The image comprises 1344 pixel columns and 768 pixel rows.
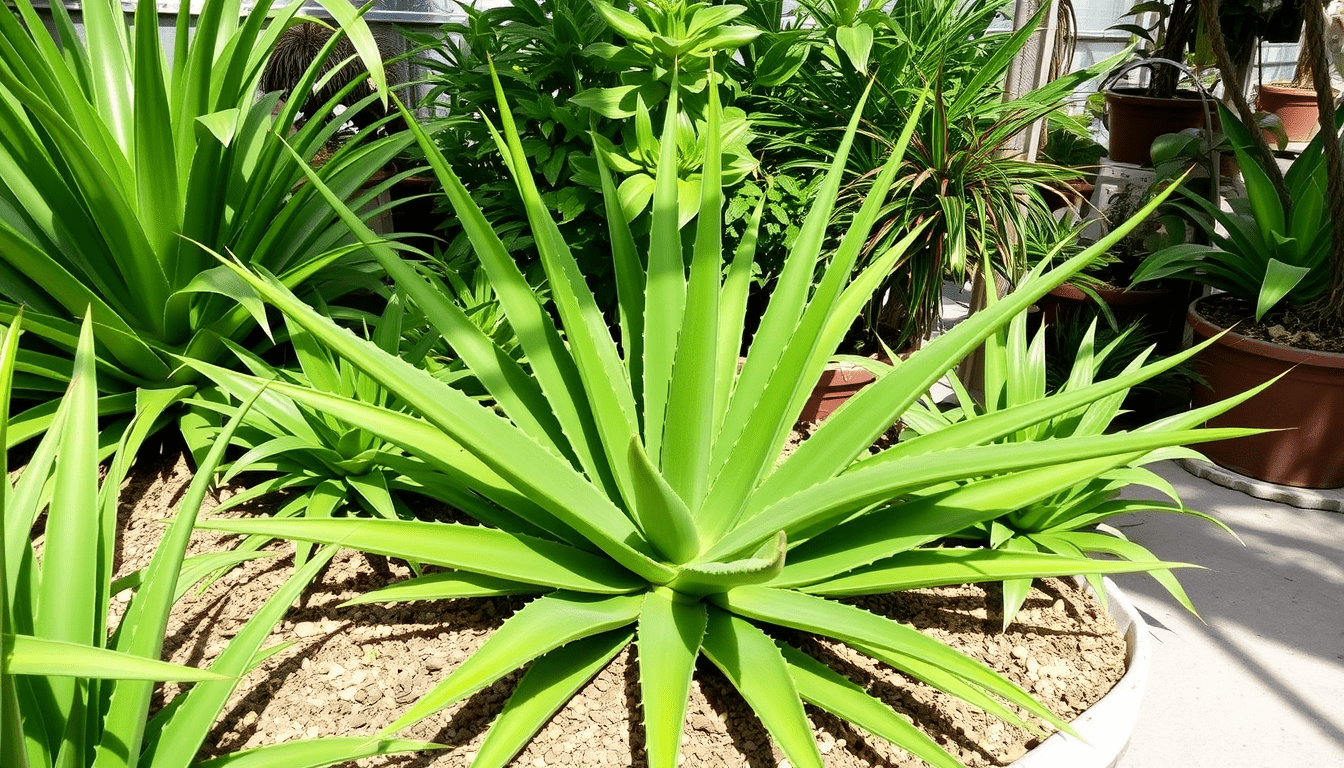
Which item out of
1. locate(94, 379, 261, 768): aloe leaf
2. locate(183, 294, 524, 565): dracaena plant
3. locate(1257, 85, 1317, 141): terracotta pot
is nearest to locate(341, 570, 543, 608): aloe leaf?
locate(183, 294, 524, 565): dracaena plant

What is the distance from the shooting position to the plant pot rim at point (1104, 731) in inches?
41.3

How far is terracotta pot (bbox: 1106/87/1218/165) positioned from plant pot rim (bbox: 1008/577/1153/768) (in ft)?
7.54

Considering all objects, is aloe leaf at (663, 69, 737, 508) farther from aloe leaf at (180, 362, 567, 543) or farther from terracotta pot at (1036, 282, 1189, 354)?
terracotta pot at (1036, 282, 1189, 354)

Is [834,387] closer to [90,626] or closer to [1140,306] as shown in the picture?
[1140,306]

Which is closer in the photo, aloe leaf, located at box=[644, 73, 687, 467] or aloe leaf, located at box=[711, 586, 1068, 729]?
aloe leaf, located at box=[711, 586, 1068, 729]

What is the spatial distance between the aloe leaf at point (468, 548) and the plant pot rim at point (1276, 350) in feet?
6.45

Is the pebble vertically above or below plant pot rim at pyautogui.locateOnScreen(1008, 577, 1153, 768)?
above

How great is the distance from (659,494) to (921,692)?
1.70 ft

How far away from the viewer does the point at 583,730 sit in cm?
110

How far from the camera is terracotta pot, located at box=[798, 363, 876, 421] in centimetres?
207

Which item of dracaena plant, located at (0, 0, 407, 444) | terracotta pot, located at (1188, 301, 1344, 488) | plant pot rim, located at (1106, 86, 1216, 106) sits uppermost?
plant pot rim, located at (1106, 86, 1216, 106)

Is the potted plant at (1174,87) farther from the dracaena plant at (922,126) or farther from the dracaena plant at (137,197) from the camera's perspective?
the dracaena plant at (137,197)

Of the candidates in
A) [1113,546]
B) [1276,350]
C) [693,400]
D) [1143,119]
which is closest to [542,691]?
[693,400]

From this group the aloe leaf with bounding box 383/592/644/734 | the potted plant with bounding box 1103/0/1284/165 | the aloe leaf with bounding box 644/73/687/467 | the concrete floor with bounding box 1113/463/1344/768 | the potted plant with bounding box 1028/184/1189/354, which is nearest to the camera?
the aloe leaf with bounding box 383/592/644/734
